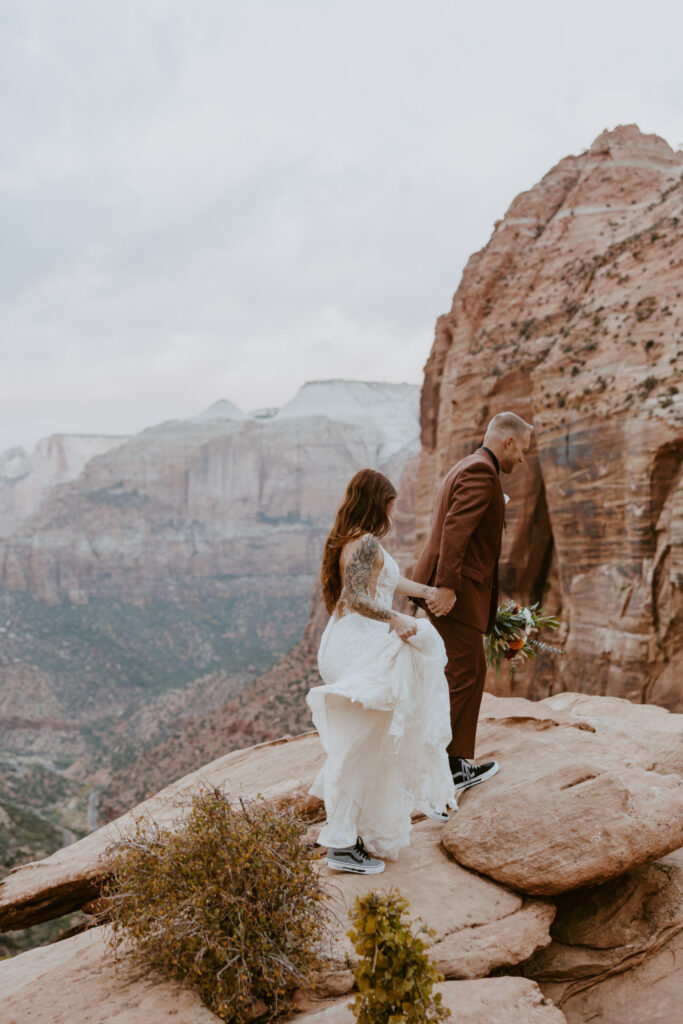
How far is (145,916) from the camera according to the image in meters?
3.41

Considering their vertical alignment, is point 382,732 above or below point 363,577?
below

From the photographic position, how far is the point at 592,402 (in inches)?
794

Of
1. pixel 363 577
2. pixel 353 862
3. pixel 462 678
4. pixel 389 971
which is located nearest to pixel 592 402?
pixel 462 678

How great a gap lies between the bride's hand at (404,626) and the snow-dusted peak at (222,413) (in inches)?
6365

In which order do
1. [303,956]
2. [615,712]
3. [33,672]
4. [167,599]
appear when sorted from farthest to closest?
[167,599], [33,672], [615,712], [303,956]

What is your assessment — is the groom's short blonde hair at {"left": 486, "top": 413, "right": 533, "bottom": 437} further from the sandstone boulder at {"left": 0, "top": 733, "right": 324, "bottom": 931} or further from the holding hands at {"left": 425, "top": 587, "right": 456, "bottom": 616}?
the sandstone boulder at {"left": 0, "top": 733, "right": 324, "bottom": 931}

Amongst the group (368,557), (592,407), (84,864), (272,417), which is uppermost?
(272,417)

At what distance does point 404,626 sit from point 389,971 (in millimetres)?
1910

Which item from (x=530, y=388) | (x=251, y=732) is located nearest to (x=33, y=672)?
(x=251, y=732)

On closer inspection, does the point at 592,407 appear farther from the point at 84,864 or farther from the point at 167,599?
the point at 167,599

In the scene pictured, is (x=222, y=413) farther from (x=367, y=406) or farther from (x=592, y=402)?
(x=592, y=402)

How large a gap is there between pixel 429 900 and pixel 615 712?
5.04m

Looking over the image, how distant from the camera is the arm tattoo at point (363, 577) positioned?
167 inches

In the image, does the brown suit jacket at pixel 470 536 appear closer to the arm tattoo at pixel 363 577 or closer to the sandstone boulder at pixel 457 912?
the arm tattoo at pixel 363 577
